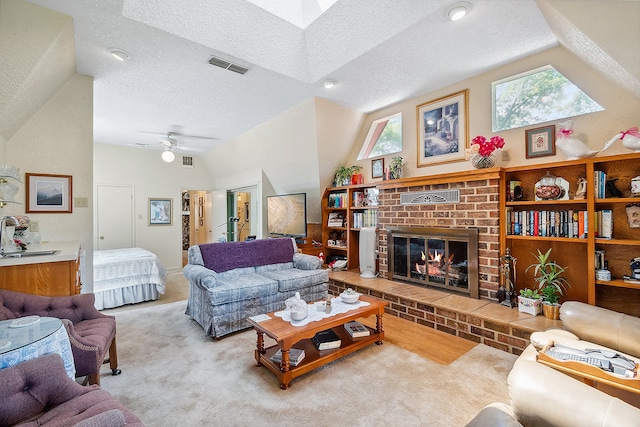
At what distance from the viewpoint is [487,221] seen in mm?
3146

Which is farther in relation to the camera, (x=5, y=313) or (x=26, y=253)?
(x=26, y=253)

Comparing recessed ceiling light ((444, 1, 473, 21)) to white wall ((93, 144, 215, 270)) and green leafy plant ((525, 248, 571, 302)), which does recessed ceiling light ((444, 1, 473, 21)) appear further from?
white wall ((93, 144, 215, 270))

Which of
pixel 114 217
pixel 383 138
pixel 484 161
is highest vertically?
pixel 383 138

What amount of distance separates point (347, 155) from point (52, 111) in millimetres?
3783

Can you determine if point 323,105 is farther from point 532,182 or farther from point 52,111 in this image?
point 52,111

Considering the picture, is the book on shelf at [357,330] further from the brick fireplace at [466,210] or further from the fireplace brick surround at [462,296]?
the brick fireplace at [466,210]

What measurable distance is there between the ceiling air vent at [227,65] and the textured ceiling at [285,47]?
62mm

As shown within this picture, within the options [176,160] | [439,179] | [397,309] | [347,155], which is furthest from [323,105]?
[176,160]

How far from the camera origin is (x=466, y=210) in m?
3.32

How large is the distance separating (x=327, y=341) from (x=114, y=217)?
5583 millimetres

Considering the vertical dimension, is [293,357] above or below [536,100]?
below

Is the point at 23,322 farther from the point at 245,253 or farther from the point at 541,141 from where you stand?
the point at 541,141

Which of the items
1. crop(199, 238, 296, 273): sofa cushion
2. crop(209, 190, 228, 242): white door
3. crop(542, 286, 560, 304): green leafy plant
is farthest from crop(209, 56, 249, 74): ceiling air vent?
crop(209, 190, 228, 242): white door

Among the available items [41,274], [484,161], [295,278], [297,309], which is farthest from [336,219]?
[41,274]
